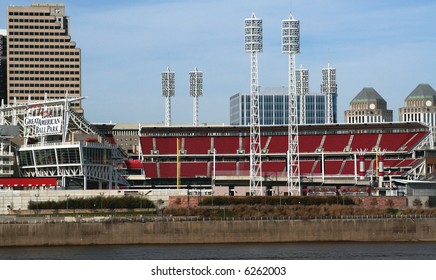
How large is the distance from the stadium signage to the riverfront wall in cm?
4629

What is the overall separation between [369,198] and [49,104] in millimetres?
59725

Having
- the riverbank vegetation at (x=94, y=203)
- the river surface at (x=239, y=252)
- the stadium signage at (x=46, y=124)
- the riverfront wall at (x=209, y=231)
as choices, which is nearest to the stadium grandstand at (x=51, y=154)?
the stadium signage at (x=46, y=124)

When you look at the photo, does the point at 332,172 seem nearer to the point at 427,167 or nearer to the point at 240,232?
the point at 427,167

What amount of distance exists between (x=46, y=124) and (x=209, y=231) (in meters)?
55.3

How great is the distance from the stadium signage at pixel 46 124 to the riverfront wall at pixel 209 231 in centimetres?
4629

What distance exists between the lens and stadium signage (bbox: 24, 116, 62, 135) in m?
170

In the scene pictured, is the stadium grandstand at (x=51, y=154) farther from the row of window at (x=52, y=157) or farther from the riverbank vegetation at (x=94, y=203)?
the riverbank vegetation at (x=94, y=203)

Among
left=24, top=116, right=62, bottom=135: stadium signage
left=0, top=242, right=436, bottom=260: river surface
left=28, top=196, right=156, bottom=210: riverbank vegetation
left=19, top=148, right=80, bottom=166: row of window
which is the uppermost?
left=24, top=116, right=62, bottom=135: stadium signage

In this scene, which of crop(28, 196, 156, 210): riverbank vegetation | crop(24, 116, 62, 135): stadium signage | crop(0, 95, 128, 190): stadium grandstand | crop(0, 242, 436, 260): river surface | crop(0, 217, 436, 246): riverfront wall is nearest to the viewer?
crop(0, 242, 436, 260): river surface

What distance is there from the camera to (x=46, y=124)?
170750mm

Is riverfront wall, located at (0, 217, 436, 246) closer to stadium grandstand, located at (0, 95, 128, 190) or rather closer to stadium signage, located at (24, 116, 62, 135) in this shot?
stadium grandstand, located at (0, 95, 128, 190)

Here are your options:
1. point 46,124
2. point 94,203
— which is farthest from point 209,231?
point 46,124

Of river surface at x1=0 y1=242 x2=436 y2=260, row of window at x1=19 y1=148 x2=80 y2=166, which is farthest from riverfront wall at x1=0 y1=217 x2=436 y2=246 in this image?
row of window at x1=19 y1=148 x2=80 y2=166
